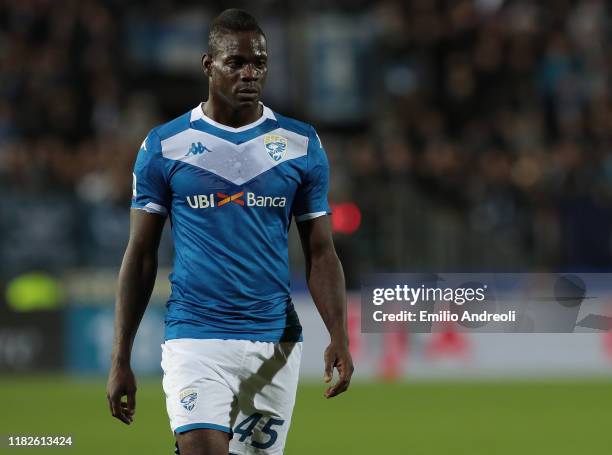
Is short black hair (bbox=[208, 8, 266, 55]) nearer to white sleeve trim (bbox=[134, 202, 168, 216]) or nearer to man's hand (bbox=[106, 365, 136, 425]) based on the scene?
white sleeve trim (bbox=[134, 202, 168, 216])

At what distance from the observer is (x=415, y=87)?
61.1 feet

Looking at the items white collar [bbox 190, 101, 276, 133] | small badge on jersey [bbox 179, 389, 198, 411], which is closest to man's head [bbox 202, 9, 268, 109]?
white collar [bbox 190, 101, 276, 133]

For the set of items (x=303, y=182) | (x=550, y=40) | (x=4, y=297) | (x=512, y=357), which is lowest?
(x=512, y=357)

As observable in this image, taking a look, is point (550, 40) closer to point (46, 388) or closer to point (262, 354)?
point (46, 388)

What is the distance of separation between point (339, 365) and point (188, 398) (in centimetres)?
57

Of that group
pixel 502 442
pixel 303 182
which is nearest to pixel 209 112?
pixel 303 182

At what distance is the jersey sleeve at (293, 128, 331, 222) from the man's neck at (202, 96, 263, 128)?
0.25 meters

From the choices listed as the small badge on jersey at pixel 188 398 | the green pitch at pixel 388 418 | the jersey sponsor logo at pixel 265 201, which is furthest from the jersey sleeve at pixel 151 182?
the green pitch at pixel 388 418

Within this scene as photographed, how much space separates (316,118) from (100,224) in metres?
4.91

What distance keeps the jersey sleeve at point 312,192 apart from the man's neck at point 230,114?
252mm

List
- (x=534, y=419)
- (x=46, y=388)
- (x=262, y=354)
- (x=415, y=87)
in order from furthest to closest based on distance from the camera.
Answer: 1. (x=415, y=87)
2. (x=46, y=388)
3. (x=534, y=419)
4. (x=262, y=354)

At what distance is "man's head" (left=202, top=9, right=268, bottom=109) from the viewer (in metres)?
5.00

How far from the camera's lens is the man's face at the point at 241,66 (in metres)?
5.00

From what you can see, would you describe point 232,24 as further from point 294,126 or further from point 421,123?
point 421,123
